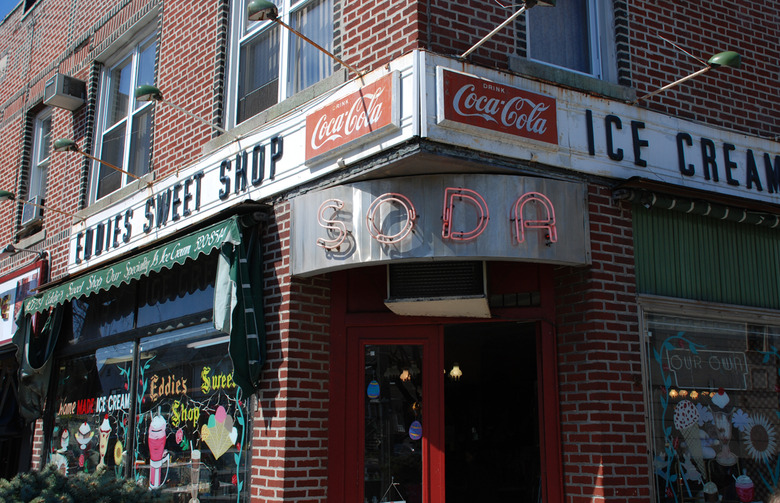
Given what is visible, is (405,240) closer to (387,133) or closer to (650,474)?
(387,133)

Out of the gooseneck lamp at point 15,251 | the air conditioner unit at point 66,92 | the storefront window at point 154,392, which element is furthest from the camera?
the gooseneck lamp at point 15,251

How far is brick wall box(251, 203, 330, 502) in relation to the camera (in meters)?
6.31

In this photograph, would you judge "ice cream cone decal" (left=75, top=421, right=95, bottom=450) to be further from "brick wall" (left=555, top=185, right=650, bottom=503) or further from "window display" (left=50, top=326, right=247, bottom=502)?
"brick wall" (left=555, top=185, right=650, bottom=503)

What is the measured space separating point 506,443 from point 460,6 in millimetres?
6847

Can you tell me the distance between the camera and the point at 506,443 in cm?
1102

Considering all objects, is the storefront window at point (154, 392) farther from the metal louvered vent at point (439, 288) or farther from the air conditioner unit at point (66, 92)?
the air conditioner unit at point (66, 92)

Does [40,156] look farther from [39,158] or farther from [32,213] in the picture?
[32,213]

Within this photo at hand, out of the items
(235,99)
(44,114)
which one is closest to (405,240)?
(235,99)

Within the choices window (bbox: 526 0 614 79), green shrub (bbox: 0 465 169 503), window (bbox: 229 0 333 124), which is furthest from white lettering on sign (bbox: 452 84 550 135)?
green shrub (bbox: 0 465 169 503)

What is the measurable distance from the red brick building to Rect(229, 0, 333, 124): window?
31 mm

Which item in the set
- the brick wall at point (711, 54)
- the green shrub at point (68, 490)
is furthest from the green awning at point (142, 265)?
the brick wall at point (711, 54)

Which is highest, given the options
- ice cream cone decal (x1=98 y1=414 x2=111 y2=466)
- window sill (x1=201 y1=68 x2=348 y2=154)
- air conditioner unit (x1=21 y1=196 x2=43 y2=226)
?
air conditioner unit (x1=21 y1=196 x2=43 y2=226)

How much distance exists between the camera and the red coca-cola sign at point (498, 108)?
5785 mm

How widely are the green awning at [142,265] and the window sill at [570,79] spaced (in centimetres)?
286
